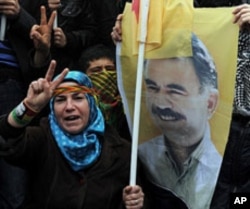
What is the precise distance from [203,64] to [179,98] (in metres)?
0.19

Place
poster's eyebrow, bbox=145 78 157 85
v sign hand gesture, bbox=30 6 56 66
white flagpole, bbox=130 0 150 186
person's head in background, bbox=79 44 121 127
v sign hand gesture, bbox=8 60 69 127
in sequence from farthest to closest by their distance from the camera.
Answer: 1. person's head in background, bbox=79 44 121 127
2. v sign hand gesture, bbox=30 6 56 66
3. poster's eyebrow, bbox=145 78 157 85
4. white flagpole, bbox=130 0 150 186
5. v sign hand gesture, bbox=8 60 69 127

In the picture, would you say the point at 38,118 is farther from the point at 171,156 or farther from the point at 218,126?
the point at 218,126

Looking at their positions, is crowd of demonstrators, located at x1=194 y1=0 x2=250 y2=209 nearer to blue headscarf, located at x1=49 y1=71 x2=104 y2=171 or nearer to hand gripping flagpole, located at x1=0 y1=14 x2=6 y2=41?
Answer: blue headscarf, located at x1=49 y1=71 x2=104 y2=171

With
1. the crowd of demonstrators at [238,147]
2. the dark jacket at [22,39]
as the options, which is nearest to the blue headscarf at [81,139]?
the dark jacket at [22,39]

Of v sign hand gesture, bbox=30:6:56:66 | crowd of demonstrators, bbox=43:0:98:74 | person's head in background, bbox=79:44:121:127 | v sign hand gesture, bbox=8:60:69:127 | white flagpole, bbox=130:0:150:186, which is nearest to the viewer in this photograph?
v sign hand gesture, bbox=8:60:69:127

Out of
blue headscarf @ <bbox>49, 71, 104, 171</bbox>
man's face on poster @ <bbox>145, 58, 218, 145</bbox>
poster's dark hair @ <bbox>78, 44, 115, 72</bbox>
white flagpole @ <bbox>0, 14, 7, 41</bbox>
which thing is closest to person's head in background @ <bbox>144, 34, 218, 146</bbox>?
man's face on poster @ <bbox>145, 58, 218, 145</bbox>

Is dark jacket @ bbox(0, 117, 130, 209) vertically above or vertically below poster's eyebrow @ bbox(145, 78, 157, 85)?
below

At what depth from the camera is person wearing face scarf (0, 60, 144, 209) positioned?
134 inches

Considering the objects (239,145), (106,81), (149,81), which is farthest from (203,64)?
(106,81)

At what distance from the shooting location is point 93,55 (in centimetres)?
390

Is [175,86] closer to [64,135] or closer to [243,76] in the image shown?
[243,76]

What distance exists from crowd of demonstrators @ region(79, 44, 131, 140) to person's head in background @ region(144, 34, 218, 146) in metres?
0.32

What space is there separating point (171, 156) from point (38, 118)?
0.73 meters

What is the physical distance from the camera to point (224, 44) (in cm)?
336
